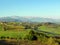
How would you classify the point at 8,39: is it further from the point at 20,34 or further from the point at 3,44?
the point at 3,44

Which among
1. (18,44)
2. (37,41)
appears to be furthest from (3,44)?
(37,41)

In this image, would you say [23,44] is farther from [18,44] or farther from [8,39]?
[8,39]

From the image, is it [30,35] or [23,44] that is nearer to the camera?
[23,44]

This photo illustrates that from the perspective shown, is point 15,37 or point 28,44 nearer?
point 28,44

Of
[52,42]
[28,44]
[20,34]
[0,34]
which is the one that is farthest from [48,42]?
[0,34]

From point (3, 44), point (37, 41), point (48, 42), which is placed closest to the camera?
point (3, 44)

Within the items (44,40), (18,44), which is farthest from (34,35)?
(18,44)

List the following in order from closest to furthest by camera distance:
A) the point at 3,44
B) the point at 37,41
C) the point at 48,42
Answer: the point at 3,44 < the point at 48,42 < the point at 37,41
